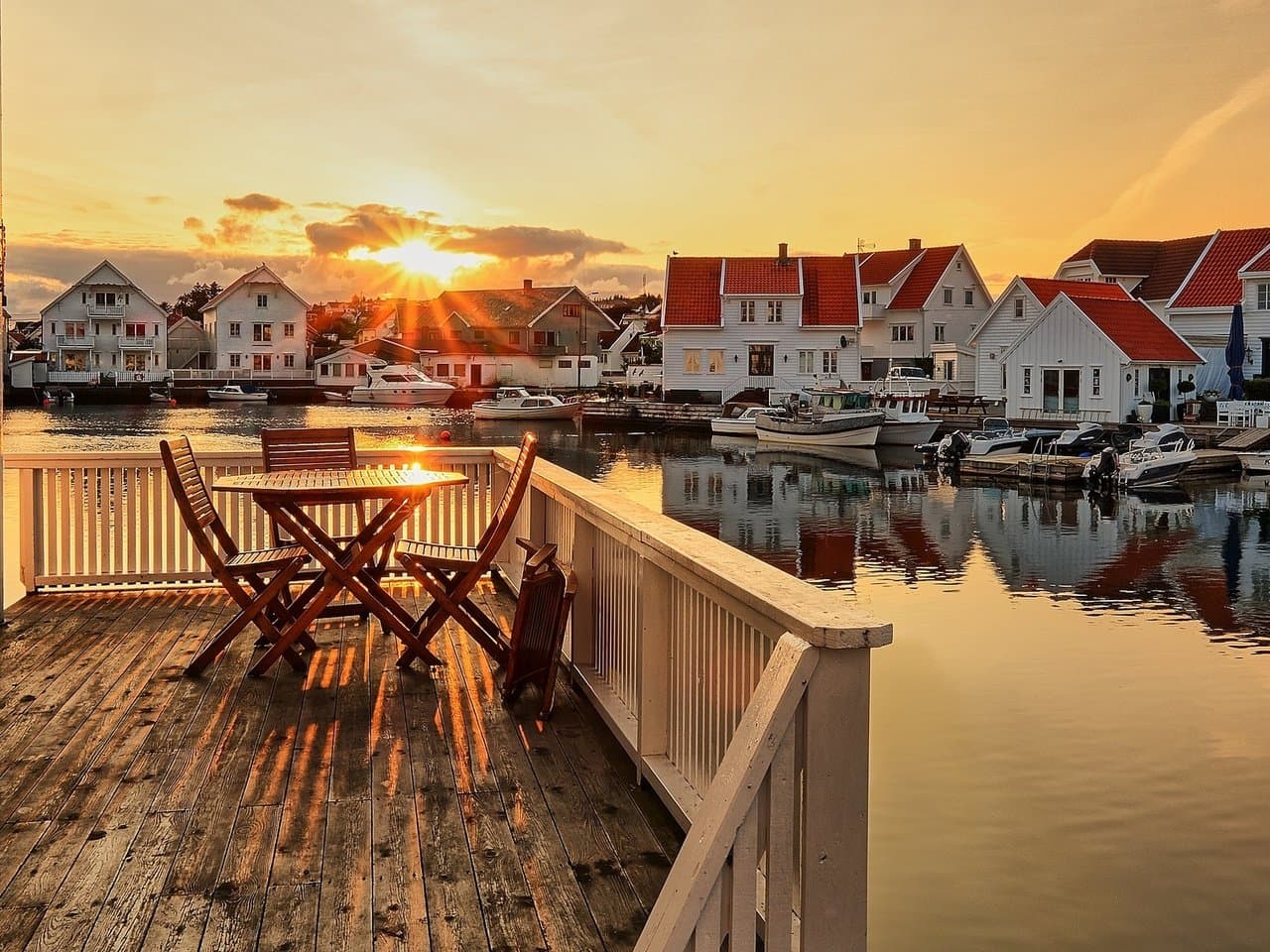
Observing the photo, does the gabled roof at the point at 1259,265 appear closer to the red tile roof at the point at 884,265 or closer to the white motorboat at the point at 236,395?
the red tile roof at the point at 884,265

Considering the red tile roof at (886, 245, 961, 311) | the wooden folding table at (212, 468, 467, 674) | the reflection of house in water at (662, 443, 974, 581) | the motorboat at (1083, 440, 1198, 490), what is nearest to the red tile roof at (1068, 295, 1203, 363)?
the reflection of house in water at (662, 443, 974, 581)

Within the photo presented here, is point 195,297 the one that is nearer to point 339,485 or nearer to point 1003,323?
point 1003,323

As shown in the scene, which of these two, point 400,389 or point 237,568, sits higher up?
point 400,389

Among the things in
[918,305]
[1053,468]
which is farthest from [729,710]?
[918,305]

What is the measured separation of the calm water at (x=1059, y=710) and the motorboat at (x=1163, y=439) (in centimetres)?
417

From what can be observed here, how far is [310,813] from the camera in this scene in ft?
13.0

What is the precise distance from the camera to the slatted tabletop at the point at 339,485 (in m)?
5.45

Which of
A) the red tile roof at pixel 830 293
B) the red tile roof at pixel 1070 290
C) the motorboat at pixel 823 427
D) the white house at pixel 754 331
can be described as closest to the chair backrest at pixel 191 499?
the motorboat at pixel 823 427

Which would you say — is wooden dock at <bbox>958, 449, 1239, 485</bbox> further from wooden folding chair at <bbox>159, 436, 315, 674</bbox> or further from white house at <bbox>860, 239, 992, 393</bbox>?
wooden folding chair at <bbox>159, 436, 315, 674</bbox>

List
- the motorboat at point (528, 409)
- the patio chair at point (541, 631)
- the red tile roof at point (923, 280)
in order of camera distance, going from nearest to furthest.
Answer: the patio chair at point (541, 631)
the red tile roof at point (923, 280)
the motorboat at point (528, 409)

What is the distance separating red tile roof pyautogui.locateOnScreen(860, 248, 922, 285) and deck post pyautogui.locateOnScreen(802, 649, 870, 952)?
62.9 m

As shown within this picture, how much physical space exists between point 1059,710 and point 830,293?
48413 mm

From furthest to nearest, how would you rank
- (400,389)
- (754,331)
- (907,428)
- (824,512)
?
(400,389) → (754,331) → (907,428) → (824,512)

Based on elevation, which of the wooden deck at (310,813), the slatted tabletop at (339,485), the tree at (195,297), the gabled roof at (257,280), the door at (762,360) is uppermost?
the tree at (195,297)
